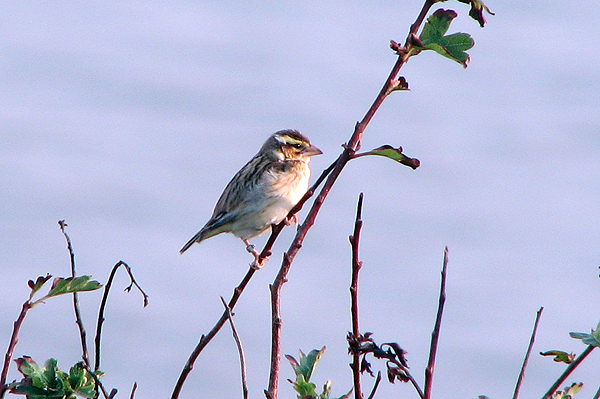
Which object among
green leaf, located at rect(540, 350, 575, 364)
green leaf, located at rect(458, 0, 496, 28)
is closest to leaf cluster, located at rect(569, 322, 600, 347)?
green leaf, located at rect(540, 350, 575, 364)

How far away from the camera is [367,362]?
174 centimetres

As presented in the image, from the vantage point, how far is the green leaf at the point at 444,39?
1.93m

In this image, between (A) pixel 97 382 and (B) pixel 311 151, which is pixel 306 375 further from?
(B) pixel 311 151

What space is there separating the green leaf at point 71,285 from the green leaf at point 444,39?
858mm

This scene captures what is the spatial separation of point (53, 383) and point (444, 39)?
109cm

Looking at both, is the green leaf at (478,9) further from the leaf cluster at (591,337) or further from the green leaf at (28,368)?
the green leaf at (28,368)

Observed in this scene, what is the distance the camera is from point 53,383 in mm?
1876

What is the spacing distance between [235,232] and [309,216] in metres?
4.02

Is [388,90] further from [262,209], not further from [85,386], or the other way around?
[262,209]

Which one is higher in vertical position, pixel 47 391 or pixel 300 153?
pixel 300 153

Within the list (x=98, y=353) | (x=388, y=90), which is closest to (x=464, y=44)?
(x=388, y=90)

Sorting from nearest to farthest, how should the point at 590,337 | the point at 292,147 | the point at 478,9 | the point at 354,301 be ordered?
the point at 354,301 → the point at 590,337 → the point at 478,9 → the point at 292,147

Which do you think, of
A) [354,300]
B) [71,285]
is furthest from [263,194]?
[354,300]

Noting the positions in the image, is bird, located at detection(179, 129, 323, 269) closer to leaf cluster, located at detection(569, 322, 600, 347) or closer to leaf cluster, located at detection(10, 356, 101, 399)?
leaf cluster, located at detection(10, 356, 101, 399)
